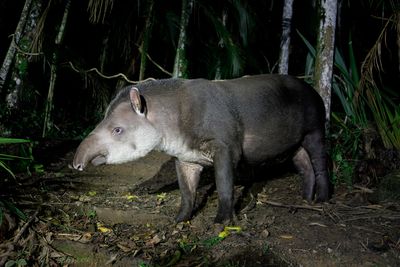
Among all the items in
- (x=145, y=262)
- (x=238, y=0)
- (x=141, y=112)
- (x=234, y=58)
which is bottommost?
(x=145, y=262)

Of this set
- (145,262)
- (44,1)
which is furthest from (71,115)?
(145,262)

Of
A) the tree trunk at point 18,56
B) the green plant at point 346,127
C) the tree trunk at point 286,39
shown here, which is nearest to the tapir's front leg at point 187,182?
the green plant at point 346,127

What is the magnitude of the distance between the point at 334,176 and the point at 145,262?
3489mm

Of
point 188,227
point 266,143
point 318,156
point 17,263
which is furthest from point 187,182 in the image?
point 17,263

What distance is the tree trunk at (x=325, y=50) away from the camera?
6.50m

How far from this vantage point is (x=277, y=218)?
5164 millimetres

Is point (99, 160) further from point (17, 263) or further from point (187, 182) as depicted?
point (17, 263)

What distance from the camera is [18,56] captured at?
8242 mm

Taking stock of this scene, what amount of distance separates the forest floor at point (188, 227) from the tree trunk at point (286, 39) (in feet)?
7.18

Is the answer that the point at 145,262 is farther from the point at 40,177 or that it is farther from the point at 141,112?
the point at 40,177

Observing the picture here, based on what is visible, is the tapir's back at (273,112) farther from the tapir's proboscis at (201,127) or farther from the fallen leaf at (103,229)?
the fallen leaf at (103,229)

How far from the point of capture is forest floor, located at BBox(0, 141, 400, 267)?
429 cm

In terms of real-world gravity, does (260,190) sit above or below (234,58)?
below

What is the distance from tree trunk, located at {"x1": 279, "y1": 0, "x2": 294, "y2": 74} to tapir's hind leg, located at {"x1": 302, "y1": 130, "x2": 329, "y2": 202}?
2.27 m
